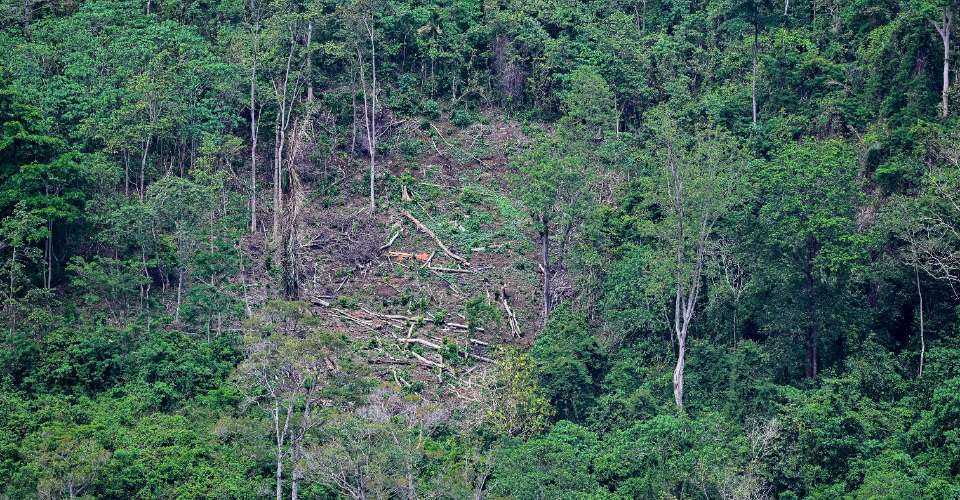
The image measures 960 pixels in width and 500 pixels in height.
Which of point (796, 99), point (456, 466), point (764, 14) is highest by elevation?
point (764, 14)

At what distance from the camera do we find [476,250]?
42.4 m

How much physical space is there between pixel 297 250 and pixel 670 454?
13.2 metres

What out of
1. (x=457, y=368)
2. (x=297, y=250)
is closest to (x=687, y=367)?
(x=457, y=368)

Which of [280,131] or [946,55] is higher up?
[946,55]

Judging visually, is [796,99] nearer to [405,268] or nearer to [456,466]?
[405,268]

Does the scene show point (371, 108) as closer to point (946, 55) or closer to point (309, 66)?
point (309, 66)

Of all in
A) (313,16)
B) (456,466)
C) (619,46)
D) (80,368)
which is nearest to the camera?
(456,466)

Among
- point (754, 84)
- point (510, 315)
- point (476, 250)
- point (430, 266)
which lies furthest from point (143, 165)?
point (754, 84)

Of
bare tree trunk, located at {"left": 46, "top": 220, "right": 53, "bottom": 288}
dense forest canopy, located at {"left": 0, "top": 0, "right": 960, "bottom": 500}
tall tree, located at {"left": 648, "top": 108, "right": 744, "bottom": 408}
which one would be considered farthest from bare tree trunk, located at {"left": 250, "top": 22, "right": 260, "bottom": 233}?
tall tree, located at {"left": 648, "top": 108, "right": 744, "bottom": 408}

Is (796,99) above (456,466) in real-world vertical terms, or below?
above

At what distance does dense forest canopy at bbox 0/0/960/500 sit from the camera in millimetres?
33688

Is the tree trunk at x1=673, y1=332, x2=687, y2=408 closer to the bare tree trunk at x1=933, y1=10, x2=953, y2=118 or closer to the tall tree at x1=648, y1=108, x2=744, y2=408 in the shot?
the tall tree at x1=648, y1=108, x2=744, y2=408

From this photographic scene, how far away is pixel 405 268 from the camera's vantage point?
41.6 metres

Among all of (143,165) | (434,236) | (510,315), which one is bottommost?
(510,315)
